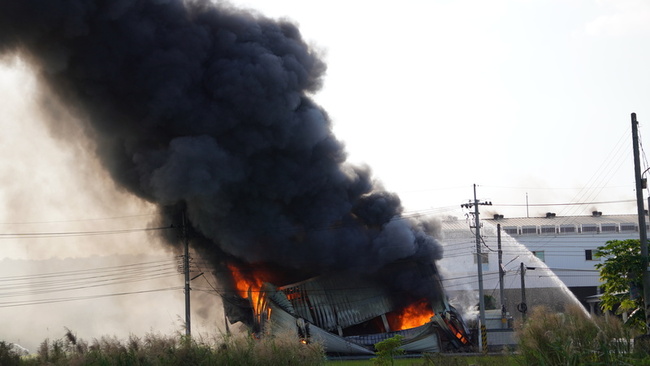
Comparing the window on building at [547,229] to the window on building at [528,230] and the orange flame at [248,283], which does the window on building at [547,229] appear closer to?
the window on building at [528,230]

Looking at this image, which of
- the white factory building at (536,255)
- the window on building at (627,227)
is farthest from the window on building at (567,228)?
the window on building at (627,227)

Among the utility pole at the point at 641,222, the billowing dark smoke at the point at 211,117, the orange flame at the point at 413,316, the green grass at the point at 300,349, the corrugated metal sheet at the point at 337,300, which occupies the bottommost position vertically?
the orange flame at the point at 413,316

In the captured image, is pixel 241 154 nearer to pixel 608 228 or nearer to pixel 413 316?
pixel 413 316

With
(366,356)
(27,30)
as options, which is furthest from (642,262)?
(27,30)

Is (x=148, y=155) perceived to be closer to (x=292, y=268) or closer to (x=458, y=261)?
(x=292, y=268)

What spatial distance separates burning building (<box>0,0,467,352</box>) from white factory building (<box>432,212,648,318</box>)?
12401mm

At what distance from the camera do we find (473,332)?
5694 centimetres

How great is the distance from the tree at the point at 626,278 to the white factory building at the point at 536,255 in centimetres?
3473

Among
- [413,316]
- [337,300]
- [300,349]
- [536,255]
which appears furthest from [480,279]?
[536,255]

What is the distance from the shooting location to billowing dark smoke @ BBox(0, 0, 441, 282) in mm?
46719

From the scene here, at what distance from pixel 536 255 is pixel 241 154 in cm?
5479

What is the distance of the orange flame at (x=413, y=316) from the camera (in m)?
57.5

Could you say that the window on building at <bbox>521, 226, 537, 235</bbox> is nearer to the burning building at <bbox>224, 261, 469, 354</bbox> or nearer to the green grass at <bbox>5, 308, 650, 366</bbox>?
the burning building at <bbox>224, 261, 469, 354</bbox>

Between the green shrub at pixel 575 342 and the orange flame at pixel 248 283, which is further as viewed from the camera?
the orange flame at pixel 248 283
